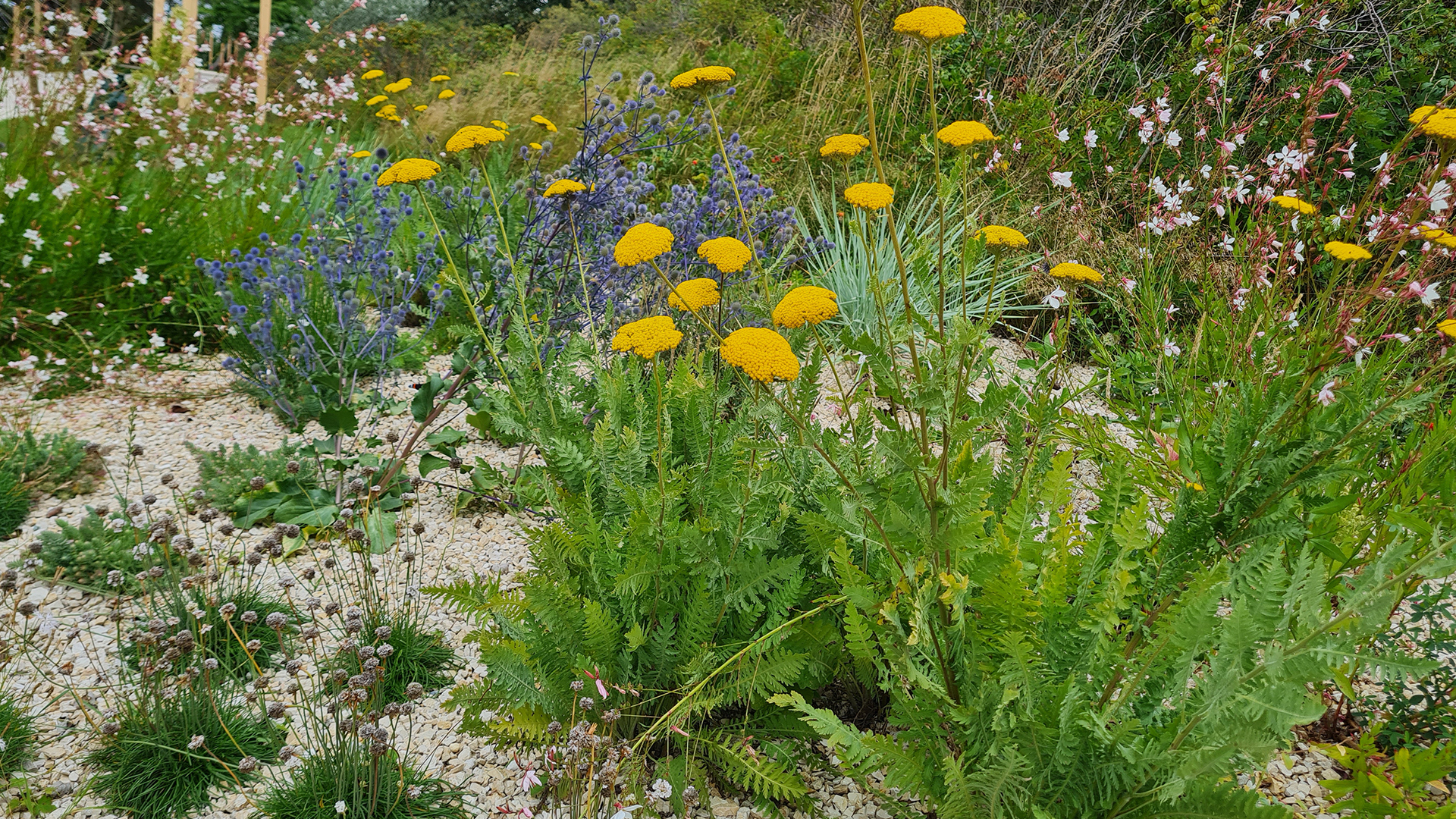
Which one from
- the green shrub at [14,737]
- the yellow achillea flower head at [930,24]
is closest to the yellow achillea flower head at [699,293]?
the yellow achillea flower head at [930,24]

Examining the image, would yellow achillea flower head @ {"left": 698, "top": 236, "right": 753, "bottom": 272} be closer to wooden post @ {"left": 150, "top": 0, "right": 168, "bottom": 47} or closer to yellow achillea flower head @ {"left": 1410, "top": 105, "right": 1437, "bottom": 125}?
yellow achillea flower head @ {"left": 1410, "top": 105, "right": 1437, "bottom": 125}

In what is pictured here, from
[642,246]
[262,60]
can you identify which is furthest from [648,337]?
[262,60]

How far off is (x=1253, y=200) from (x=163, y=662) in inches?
145

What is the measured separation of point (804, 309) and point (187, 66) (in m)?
5.66

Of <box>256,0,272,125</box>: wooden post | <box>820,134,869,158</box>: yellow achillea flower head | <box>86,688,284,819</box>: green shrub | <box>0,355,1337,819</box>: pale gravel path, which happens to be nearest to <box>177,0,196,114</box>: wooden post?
<box>256,0,272,125</box>: wooden post

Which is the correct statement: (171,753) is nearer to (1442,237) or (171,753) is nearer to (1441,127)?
(1441,127)

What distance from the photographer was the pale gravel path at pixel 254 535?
5.09 feet

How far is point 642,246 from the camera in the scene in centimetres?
143

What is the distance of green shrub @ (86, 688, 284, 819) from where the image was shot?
4.81 feet

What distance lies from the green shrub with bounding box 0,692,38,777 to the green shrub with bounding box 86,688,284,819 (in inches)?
4.4

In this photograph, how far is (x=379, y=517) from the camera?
2268mm

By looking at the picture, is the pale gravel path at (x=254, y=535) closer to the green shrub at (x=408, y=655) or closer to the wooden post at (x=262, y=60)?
the green shrub at (x=408, y=655)

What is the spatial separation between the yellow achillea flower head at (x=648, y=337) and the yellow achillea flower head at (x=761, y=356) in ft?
0.81

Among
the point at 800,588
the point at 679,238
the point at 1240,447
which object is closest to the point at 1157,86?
the point at 679,238
